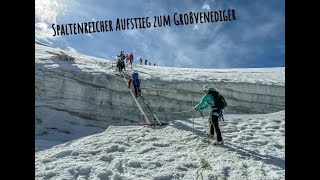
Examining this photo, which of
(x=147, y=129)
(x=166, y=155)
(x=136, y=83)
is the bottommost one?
(x=166, y=155)

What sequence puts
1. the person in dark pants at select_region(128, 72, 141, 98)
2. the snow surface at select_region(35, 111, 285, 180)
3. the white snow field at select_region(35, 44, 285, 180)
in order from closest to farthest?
the snow surface at select_region(35, 111, 285, 180), the white snow field at select_region(35, 44, 285, 180), the person in dark pants at select_region(128, 72, 141, 98)

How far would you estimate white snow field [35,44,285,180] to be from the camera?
9492 millimetres

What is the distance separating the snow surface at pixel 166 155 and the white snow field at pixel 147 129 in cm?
2

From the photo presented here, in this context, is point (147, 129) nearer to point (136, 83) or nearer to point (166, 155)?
point (166, 155)

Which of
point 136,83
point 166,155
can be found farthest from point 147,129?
point 136,83

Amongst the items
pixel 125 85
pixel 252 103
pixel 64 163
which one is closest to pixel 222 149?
pixel 64 163

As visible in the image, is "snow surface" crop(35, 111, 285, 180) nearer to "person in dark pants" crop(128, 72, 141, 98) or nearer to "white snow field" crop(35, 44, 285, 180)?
"white snow field" crop(35, 44, 285, 180)

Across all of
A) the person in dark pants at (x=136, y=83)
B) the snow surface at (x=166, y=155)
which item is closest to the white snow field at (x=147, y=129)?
the snow surface at (x=166, y=155)

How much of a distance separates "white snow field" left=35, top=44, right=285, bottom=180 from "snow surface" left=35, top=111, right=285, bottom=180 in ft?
0.07

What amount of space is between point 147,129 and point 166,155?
3029 mm

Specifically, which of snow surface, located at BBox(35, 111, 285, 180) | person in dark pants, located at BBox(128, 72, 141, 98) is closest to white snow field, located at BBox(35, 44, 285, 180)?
snow surface, located at BBox(35, 111, 285, 180)

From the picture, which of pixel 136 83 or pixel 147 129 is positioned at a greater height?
pixel 136 83

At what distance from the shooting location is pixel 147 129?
13.5 metres
